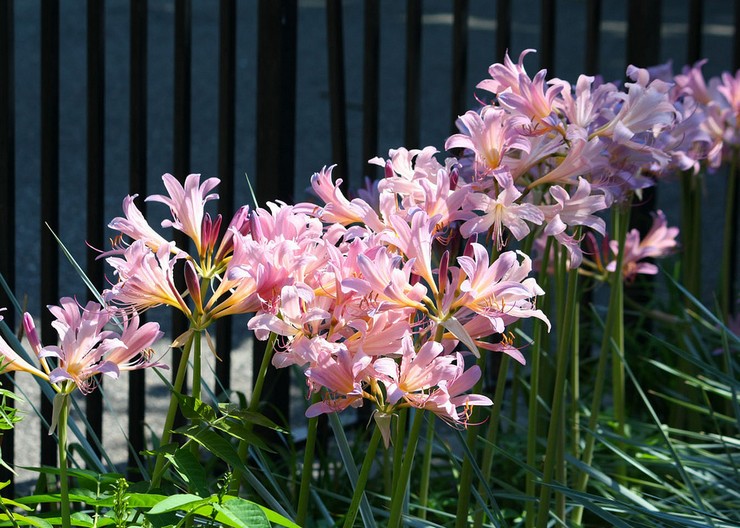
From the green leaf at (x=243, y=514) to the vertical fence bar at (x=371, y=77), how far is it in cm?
168

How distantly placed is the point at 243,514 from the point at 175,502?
10 centimetres

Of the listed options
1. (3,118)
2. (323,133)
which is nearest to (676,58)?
(323,133)

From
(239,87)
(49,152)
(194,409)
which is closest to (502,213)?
(194,409)

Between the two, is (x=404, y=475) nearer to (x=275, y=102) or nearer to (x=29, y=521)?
(x=29, y=521)

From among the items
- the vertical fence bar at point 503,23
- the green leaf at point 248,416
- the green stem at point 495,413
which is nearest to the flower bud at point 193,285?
the green leaf at point 248,416

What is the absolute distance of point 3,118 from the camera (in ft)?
7.95

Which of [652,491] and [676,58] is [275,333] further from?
[676,58]

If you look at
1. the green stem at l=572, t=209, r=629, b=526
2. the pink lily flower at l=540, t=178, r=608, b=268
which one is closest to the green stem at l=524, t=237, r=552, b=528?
the green stem at l=572, t=209, r=629, b=526

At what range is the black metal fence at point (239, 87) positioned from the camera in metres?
2.41

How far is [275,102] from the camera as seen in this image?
260 centimetres

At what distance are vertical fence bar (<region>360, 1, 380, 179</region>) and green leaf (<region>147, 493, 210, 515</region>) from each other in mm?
1712

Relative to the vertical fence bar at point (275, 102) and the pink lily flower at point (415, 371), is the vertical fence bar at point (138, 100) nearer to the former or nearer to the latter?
the vertical fence bar at point (275, 102)

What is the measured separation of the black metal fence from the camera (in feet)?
7.91

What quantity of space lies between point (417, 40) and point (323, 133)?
13.1 ft
